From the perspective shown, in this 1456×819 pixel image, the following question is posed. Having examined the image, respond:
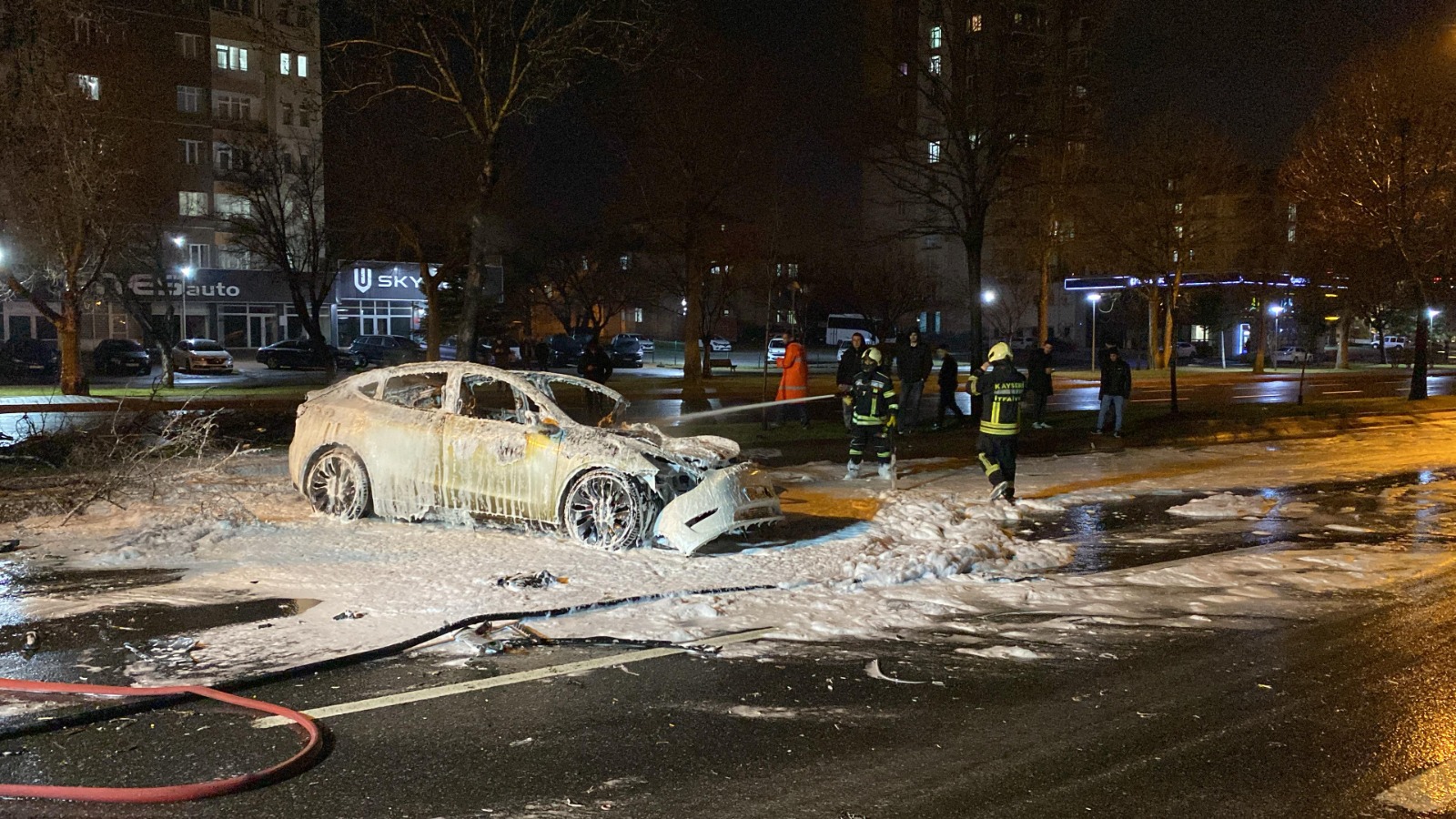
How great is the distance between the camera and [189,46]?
5753cm

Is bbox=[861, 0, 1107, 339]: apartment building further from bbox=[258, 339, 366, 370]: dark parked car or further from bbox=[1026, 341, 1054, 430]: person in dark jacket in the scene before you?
bbox=[258, 339, 366, 370]: dark parked car

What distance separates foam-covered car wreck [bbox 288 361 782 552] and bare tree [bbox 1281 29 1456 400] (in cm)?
2262

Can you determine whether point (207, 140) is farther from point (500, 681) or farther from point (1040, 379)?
point (500, 681)

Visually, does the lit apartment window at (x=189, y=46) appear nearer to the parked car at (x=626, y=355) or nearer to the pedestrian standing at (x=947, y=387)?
the parked car at (x=626, y=355)

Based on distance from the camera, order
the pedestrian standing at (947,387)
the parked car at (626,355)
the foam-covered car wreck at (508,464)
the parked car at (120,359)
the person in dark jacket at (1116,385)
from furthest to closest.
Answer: the parked car at (626,355)
the parked car at (120,359)
the pedestrian standing at (947,387)
the person in dark jacket at (1116,385)
the foam-covered car wreck at (508,464)

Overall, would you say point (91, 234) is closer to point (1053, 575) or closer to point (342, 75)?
point (342, 75)

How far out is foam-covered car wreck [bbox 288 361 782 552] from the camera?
8906 mm

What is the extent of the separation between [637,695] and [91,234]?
25590 mm

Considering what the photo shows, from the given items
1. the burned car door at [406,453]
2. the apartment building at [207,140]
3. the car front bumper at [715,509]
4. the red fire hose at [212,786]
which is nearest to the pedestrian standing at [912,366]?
the car front bumper at [715,509]

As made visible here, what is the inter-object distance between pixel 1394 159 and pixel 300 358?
37.1m

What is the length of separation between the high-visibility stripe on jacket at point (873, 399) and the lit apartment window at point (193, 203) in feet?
182

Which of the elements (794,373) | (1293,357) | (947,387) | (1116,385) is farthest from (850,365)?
(1293,357)

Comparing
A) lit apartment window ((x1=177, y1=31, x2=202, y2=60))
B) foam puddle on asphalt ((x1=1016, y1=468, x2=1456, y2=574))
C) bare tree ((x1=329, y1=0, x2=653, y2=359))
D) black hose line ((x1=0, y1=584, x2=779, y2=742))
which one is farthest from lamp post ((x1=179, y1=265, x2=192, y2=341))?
black hose line ((x1=0, y1=584, x2=779, y2=742))

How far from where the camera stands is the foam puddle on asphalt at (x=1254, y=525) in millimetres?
9844
